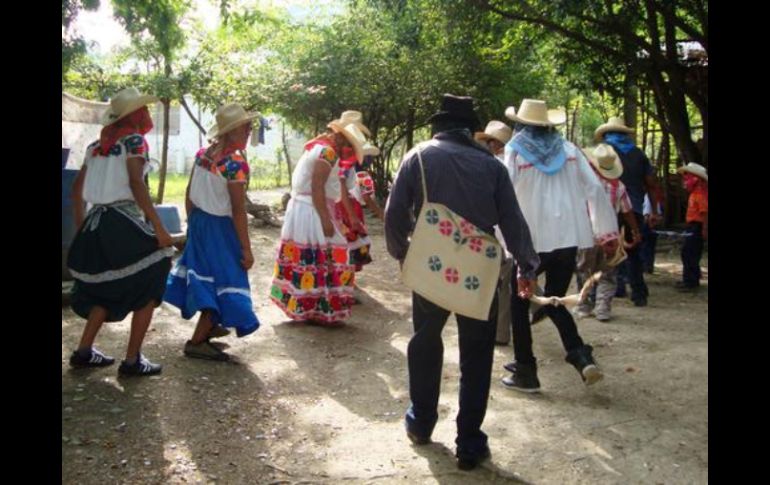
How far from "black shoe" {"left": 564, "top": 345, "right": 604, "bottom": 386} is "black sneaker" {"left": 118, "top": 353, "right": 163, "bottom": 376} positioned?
8.94ft

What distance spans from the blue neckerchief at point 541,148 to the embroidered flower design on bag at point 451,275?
1343mm

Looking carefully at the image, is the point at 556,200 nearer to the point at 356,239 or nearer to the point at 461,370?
the point at 461,370

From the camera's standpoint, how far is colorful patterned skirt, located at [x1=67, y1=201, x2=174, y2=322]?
4.71 meters

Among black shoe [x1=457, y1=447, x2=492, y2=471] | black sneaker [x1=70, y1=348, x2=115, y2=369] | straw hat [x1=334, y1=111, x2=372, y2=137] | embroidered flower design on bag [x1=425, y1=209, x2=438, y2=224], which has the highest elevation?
straw hat [x1=334, y1=111, x2=372, y2=137]

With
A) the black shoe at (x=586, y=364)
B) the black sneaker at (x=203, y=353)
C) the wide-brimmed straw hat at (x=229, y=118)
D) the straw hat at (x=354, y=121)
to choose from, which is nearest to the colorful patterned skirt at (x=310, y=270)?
the straw hat at (x=354, y=121)

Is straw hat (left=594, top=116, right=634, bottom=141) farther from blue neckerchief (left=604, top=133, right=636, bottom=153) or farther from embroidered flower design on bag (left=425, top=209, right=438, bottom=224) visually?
embroidered flower design on bag (left=425, top=209, right=438, bottom=224)

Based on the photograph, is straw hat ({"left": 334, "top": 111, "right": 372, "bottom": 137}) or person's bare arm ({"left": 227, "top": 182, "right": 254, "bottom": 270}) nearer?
person's bare arm ({"left": 227, "top": 182, "right": 254, "bottom": 270})

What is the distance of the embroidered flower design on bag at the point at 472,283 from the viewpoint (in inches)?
150

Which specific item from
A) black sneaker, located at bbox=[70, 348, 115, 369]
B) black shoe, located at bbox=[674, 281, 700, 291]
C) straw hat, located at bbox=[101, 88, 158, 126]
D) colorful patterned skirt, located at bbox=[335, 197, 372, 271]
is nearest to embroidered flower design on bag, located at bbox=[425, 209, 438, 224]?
straw hat, located at bbox=[101, 88, 158, 126]
